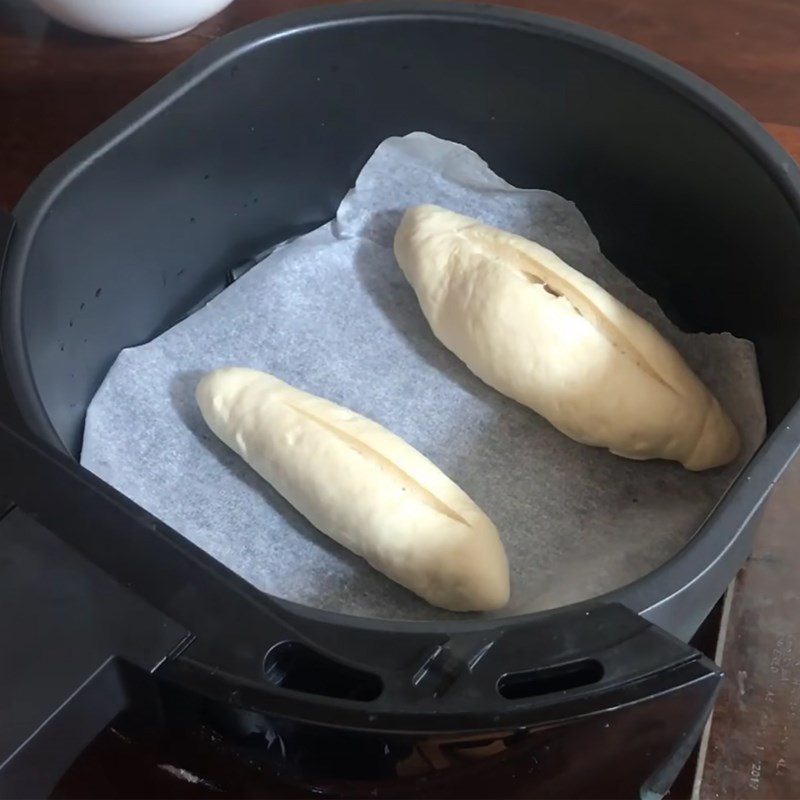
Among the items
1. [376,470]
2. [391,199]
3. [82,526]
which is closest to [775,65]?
[391,199]

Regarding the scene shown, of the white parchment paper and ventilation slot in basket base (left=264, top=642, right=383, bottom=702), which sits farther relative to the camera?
the white parchment paper

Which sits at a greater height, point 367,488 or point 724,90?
point 724,90

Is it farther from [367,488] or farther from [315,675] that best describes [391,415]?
[315,675]

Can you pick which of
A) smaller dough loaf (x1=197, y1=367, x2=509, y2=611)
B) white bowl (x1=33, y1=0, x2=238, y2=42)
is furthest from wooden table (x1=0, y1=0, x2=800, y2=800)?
smaller dough loaf (x1=197, y1=367, x2=509, y2=611)

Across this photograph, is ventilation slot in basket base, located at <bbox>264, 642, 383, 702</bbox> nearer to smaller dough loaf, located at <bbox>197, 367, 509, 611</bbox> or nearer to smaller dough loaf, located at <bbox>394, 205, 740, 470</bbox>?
smaller dough loaf, located at <bbox>197, 367, 509, 611</bbox>

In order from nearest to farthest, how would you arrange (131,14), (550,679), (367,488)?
1. (550,679)
2. (367,488)
3. (131,14)

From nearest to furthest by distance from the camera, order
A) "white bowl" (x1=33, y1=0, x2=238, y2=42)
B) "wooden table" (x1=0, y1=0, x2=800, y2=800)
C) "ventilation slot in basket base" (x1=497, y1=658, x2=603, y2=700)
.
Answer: "ventilation slot in basket base" (x1=497, y1=658, x2=603, y2=700), "wooden table" (x1=0, y1=0, x2=800, y2=800), "white bowl" (x1=33, y1=0, x2=238, y2=42)

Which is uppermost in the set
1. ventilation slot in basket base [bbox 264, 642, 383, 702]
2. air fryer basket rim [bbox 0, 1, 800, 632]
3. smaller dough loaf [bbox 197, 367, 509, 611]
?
air fryer basket rim [bbox 0, 1, 800, 632]

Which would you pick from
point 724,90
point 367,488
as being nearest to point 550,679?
point 367,488
